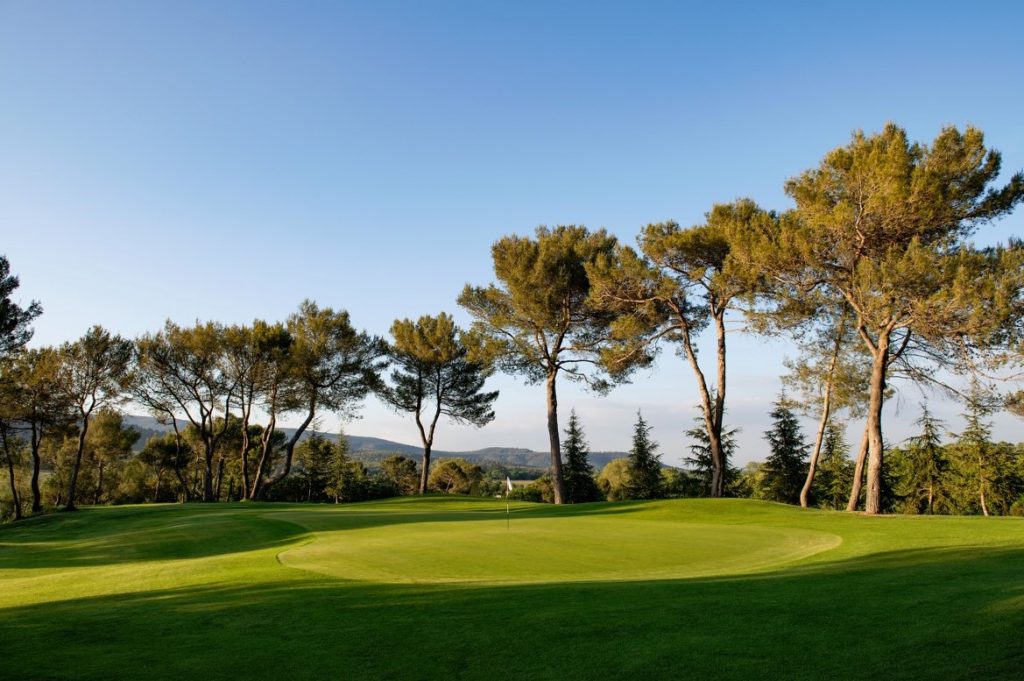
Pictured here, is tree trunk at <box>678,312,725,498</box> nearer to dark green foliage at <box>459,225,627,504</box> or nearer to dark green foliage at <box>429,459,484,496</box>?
dark green foliage at <box>459,225,627,504</box>

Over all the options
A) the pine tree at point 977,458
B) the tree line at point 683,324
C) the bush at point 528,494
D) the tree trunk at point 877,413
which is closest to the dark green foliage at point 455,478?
the bush at point 528,494

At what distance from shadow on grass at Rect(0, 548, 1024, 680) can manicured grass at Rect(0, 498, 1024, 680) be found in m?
0.02

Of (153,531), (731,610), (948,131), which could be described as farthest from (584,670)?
(948,131)

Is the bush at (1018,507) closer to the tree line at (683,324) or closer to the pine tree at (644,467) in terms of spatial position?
the tree line at (683,324)

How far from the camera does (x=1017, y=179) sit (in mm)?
19562

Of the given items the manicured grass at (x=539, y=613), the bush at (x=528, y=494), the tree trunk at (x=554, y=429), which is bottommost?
the bush at (x=528, y=494)

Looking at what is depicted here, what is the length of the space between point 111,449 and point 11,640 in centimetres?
5412

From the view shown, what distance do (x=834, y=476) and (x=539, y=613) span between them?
4706 cm

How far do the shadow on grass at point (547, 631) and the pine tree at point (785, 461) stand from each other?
36209 millimetres

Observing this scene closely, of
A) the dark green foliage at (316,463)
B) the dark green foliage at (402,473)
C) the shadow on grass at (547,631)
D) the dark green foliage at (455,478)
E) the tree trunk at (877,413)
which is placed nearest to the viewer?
the shadow on grass at (547,631)

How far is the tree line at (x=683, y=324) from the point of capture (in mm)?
18922

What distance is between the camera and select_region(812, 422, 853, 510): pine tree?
44.8 meters

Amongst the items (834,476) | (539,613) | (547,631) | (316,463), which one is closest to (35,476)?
(316,463)

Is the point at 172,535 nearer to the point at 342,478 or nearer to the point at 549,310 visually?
the point at 549,310
